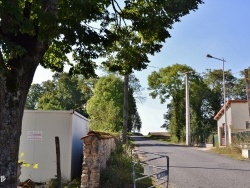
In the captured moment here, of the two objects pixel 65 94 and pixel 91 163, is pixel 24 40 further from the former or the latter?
pixel 65 94

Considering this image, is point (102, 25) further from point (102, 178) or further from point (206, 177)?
point (206, 177)

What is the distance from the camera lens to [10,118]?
7.55m

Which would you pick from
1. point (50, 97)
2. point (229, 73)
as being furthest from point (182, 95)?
point (50, 97)

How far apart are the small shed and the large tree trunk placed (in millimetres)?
4786

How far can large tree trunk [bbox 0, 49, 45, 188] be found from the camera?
7434mm

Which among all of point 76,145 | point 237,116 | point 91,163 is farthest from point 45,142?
point 237,116

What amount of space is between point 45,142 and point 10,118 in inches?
204

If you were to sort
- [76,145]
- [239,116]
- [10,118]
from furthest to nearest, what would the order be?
[239,116], [76,145], [10,118]

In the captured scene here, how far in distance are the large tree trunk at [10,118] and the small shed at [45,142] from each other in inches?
188

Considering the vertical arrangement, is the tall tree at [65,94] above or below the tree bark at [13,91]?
above

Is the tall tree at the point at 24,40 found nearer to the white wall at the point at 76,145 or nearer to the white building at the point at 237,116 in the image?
the white wall at the point at 76,145

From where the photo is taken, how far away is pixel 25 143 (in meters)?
12.6

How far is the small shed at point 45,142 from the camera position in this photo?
12.4 meters

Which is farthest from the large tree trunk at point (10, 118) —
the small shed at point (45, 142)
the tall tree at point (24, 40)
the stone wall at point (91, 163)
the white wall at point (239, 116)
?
the white wall at point (239, 116)
